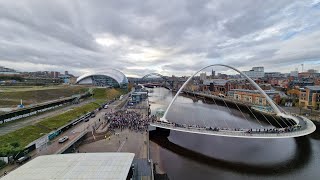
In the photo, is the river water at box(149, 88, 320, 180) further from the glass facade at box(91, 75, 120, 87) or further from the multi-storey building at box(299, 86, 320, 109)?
the glass facade at box(91, 75, 120, 87)

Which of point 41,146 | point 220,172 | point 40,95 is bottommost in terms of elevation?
point 220,172

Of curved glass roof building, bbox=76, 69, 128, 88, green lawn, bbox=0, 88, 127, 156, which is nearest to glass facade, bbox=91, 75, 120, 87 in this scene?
curved glass roof building, bbox=76, 69, 128, 88

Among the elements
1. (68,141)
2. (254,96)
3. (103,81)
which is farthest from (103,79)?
(68,141)

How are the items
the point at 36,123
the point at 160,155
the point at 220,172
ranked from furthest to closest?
the point at 36,123
the point at 160,155
the point at 220,172

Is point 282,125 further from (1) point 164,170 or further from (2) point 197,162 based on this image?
(1) point 164,170

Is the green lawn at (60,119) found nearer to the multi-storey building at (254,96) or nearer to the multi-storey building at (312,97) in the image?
the multi-storey building at (254,96)

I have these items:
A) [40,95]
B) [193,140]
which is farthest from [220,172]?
[40,95]
